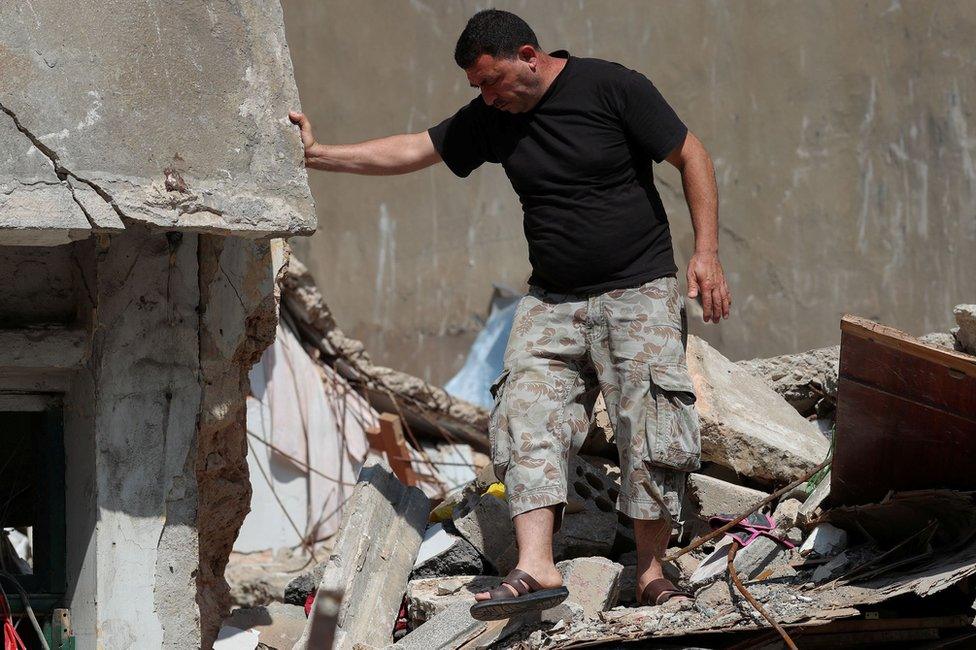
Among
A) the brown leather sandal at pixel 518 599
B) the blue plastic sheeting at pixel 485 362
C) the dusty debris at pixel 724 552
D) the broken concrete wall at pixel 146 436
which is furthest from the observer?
the blue plastic sheeting at pixel 485 362

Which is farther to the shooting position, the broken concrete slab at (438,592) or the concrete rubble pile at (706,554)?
the broken concrete slab at (438,592)

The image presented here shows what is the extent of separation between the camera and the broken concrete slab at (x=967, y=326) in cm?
446

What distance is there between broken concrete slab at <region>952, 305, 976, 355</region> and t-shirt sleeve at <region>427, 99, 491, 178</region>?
1.89m

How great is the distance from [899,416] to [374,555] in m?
1.77

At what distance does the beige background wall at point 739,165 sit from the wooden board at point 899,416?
11.3 ft

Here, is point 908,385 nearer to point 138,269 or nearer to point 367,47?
point 138,269

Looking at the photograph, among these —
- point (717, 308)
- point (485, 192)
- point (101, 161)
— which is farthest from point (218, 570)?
point (485, 192)

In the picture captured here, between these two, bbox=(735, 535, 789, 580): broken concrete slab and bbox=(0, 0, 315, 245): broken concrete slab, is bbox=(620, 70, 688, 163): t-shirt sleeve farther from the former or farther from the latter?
bbox=(735, 535, 789, 580): broken concrete slab

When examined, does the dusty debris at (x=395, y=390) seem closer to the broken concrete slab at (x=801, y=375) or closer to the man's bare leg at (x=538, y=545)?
the broken concrete slab at (x=801, y=375)

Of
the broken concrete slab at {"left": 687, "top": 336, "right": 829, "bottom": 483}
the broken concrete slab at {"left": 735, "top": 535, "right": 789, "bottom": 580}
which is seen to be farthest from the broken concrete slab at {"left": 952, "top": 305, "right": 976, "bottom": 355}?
the broken concrete slab at {"left": 735, "top": 535, "right": 789, "bottom": 580}

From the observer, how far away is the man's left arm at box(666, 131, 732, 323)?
3.73m

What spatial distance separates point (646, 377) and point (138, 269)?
1.57m

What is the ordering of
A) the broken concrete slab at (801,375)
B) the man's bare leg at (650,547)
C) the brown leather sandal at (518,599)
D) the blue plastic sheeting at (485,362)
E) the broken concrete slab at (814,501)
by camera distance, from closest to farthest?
the brown leather sandal at (518,599)
the man's bare leg at (650,547)
the broken concrete slab at (814,501)
the broken concrete slab at (801,375)
the blue plastic sheeting at (485,362)

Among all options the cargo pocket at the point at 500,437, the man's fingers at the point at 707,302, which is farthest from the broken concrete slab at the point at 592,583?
the man's fingers at the point at 707,302
